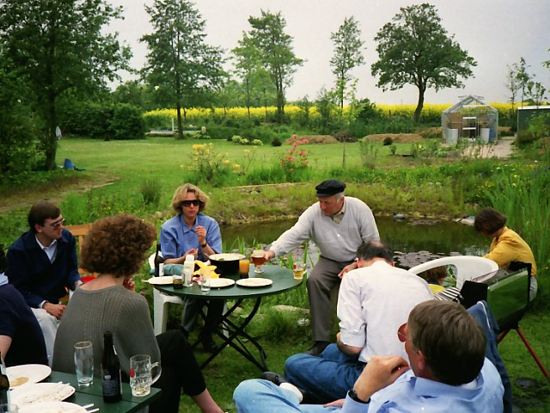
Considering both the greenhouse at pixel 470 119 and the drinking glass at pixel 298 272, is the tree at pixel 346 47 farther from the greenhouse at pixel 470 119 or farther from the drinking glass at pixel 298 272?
the drinking glass at pixel 298 272

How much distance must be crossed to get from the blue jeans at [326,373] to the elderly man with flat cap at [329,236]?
108 cm

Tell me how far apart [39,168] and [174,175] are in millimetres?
3099

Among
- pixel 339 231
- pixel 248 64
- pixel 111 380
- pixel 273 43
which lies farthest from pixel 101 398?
pixel 273 43

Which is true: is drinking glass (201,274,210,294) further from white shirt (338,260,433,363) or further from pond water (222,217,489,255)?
pond water (222,217,489,255)

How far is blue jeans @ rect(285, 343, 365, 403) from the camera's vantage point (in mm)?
2676

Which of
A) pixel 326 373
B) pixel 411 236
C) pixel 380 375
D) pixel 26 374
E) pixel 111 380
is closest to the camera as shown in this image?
pixel 380 375

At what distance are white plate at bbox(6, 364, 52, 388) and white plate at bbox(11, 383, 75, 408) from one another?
5 cm

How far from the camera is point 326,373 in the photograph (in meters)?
2.74

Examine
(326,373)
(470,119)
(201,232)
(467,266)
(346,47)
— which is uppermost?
(346,47)

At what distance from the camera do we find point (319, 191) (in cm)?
403

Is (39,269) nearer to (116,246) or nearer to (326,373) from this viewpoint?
(116,246)

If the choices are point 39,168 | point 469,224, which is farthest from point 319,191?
point 39,168

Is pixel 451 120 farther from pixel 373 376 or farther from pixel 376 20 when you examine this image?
pixel 373 376

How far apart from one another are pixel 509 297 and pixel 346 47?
24128 millimetres
